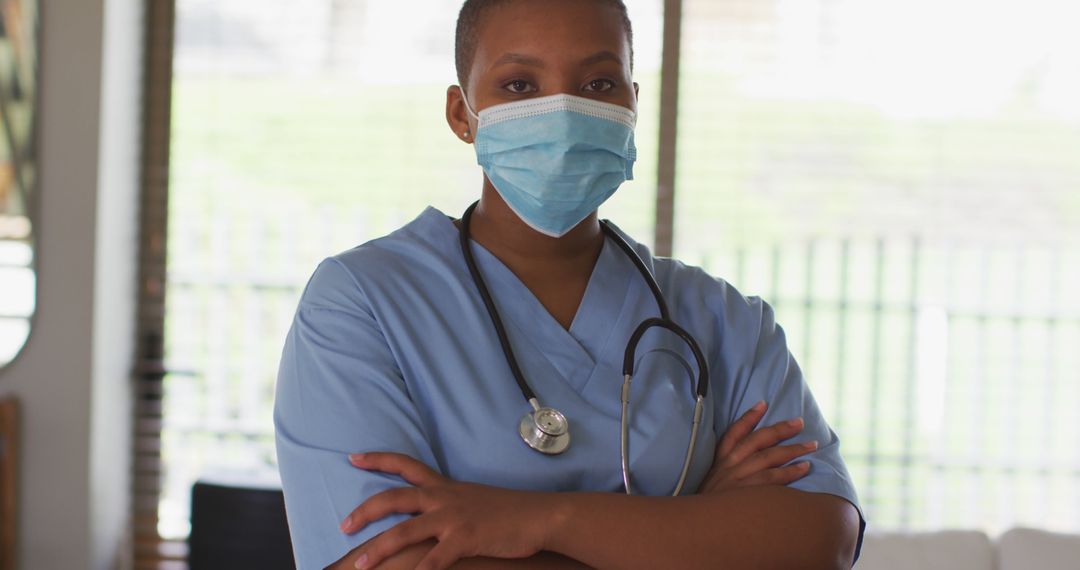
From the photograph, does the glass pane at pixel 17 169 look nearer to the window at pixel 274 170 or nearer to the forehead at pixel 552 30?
the window at pixel 274 170

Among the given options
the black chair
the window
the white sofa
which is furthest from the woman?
the window

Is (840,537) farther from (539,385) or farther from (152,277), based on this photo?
(152,277)

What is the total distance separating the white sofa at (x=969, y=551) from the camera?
2260 mm

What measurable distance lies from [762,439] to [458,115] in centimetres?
55

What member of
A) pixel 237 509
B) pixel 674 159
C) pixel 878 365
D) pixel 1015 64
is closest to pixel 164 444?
pixel 237 509

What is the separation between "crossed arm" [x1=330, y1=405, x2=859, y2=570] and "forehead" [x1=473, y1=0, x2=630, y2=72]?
49 centimetres

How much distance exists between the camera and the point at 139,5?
3.12 m

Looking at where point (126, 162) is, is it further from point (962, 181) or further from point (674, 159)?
point (962, 181)

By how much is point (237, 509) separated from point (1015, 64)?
95.2 inches

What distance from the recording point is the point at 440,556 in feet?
3.62

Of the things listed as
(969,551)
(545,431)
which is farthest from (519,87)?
(969,551)

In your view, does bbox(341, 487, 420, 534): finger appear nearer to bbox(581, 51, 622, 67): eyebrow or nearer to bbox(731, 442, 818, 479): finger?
bbox(731, 442, 818, 479): finger

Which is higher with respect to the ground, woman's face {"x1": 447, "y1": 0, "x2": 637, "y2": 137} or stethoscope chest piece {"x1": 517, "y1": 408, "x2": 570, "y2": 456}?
woman's face {"x1": 447, "y1": 0, "x2": 637, "y2": 137}

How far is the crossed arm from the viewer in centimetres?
111
